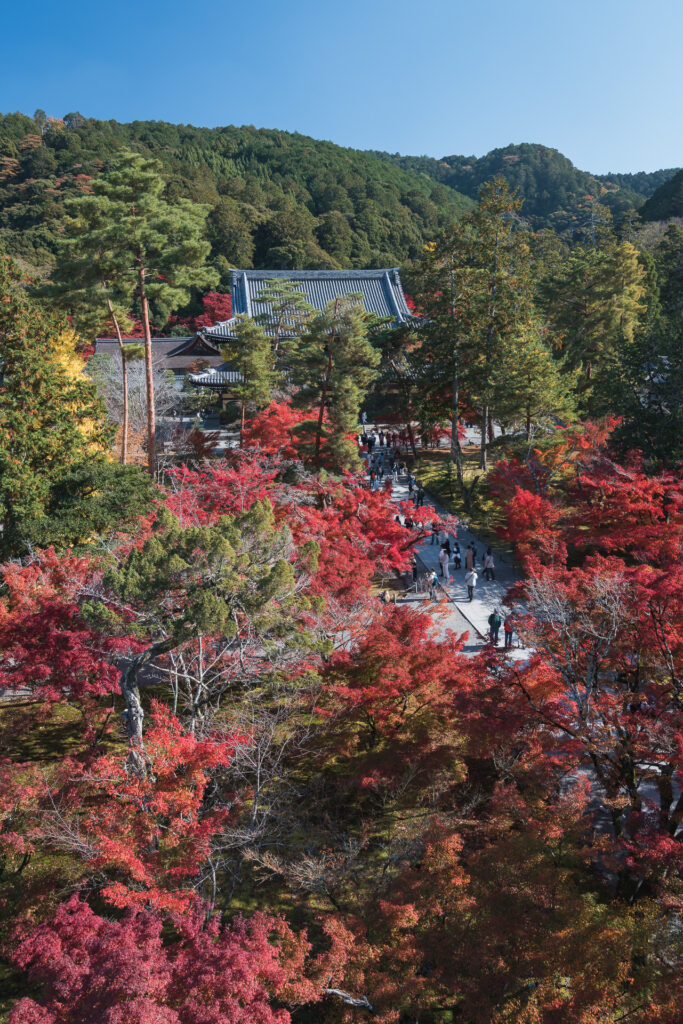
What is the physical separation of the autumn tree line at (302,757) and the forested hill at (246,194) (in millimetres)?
46100

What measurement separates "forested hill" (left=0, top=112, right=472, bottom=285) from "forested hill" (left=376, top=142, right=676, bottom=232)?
14347 millimetres

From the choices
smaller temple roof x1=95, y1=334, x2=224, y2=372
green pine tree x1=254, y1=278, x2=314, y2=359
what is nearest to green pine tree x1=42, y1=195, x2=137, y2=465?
green pine tree x1=254, y1=278, x2=314, y2=359

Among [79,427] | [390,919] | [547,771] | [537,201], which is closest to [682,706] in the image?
[547,771]

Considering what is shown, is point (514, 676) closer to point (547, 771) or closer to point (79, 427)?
point (547, 771)

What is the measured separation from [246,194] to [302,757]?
77570mm

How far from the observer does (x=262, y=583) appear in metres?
8.47

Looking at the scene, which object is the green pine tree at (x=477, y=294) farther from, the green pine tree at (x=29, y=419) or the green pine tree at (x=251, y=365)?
the green pine tree at (x=29, y=419)

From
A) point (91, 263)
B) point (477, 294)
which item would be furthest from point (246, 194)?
point (91, 263)

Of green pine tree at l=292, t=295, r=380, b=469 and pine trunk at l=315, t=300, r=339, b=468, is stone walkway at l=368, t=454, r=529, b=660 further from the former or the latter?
pine trunk at l=315, t=300, r=339, b=468

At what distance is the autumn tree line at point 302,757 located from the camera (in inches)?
271

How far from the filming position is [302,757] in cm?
1153

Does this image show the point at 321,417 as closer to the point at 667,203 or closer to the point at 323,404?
the point at 323,404

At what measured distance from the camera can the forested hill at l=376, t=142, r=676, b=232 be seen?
97.9 metres

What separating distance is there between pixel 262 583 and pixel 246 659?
3.04 m
